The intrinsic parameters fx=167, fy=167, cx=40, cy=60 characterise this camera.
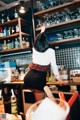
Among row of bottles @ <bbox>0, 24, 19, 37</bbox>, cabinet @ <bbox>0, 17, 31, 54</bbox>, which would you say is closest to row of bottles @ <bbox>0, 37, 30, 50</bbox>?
cabinet @ <bbox>0, 17, 31, 54</bbox>

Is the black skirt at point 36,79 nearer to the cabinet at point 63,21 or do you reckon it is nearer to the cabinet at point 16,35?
the cabinet at point 63,21

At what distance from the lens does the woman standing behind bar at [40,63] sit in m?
1.95

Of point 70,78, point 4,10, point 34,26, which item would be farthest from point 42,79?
point 4,10

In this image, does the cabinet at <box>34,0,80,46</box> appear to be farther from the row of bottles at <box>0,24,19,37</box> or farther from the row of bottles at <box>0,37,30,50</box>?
the row of bottles at <box>0,24,19,37</box>

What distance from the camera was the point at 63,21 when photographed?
114 inches

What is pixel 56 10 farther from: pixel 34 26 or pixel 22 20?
pixel 22 20

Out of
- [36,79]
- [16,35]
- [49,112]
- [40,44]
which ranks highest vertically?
[16,35]

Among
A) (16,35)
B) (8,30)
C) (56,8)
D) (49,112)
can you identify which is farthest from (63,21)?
(49,112)

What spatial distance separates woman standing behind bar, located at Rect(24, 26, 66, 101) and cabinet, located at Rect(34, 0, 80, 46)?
2.88 feet

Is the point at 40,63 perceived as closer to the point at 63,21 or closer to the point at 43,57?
the point at 43,57

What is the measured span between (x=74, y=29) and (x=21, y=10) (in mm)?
1062

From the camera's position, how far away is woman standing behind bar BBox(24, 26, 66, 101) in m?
1.95

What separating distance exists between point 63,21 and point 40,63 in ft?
3.97

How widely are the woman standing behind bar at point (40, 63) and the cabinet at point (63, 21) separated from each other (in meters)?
0.88
